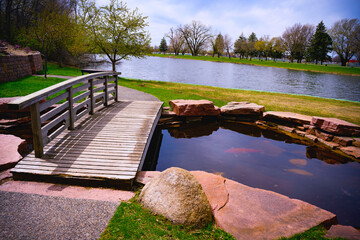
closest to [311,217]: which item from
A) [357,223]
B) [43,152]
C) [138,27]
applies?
[357,223]

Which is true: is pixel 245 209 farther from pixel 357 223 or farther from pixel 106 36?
pixel 106 36

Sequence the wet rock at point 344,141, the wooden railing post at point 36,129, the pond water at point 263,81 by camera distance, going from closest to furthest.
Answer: the wooden railing post at point 36,129
the wet rock at point 344,141
the pond water at point 263,81

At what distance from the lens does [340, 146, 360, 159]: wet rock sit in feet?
21.5

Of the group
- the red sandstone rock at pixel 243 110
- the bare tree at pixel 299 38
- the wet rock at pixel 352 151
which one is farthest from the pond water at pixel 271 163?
the bare tree at pixel 299 38

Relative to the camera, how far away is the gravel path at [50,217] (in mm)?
2570

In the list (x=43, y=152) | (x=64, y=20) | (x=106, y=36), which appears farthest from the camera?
(x=64, y=20)

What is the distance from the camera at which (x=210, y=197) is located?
3645mm

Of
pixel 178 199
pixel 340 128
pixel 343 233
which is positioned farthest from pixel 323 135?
pixel 178 199

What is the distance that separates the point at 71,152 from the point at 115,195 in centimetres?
165

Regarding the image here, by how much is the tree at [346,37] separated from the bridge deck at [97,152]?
6202 cm

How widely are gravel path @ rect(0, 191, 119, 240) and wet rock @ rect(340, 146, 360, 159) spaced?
23.2 ft

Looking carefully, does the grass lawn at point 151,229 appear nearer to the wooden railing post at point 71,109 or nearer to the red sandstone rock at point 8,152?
the red sandstone rock at point 8,152

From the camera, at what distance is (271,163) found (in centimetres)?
624

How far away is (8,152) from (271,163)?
644 centimetres
